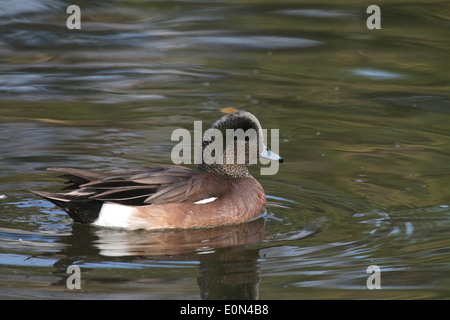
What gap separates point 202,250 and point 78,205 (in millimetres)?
998

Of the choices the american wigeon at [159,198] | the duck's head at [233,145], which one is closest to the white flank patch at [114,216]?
the american wigeon at [159,198]

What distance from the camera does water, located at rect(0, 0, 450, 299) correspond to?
5.53 m

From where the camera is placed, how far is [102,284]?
5242mm

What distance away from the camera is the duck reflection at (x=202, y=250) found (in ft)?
17.7

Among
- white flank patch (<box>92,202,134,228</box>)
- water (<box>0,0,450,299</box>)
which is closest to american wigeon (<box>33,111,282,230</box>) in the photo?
white flank patch (<box>92,202,134,228</box>)

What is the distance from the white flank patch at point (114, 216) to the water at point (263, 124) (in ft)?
0.30

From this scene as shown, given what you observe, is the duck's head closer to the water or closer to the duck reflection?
the water

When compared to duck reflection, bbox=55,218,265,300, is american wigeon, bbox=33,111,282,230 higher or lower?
higher

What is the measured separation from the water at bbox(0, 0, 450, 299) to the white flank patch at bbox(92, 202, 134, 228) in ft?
0.30

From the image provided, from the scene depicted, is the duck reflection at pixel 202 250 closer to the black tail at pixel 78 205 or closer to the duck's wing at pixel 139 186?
the black tail at pixel 78 205

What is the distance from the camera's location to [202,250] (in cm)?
597

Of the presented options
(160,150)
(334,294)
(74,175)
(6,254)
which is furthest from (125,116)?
(334,294)

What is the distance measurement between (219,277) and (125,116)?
396 centimetres

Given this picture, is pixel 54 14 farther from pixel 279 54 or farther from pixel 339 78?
pixel 339 78
